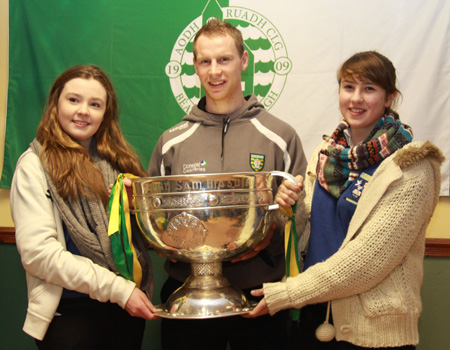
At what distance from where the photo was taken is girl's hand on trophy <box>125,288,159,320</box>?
116 centimetres

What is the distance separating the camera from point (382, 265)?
3.60 feet

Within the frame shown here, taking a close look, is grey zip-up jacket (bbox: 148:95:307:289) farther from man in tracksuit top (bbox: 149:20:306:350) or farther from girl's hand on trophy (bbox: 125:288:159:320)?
girl's hand on trophy (bbox: 125:288:159:320)

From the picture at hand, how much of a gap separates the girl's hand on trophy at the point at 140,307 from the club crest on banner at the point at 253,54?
1106 mm

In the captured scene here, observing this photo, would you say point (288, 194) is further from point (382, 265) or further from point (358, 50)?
point (358, 50)

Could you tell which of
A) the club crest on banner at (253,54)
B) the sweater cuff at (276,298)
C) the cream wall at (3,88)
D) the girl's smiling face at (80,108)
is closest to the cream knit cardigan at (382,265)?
the sweater cuff at (276,298)

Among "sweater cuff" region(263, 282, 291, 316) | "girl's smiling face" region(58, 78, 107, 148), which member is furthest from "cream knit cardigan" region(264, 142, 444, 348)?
"girl's smiling face" region(58, 78, 107, 148)

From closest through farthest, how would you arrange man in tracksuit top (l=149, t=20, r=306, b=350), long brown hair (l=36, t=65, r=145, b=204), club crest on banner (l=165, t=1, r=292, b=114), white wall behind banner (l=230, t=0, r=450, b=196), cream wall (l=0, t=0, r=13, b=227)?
long brown hair (l=36, t=65, r=145, b=204)
man in tracksuit top (l=149, t=20, r=306, b=350)
white wall behind banner (l=230, t=0, r=450, b=196)
club crest on banner (l=165, t=1, r=292, b=114)
cream wall (l=0, t=0, r=13, b=227)

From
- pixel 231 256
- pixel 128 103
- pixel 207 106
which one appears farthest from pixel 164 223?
pixel 128 103

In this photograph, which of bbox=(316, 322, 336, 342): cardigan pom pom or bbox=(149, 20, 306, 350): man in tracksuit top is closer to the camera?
bbox=(316, 322, 336, 342): cardigan pom pom

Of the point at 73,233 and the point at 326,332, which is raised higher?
the point at 73,233

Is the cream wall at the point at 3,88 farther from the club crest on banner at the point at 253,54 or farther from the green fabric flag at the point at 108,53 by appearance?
the club crest on banner at the point at 253,54

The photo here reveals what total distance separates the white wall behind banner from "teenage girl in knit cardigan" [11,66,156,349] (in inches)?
34.6

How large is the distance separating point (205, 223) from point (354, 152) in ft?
1.51

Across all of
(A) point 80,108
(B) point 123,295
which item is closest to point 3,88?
(A) point 80,108
